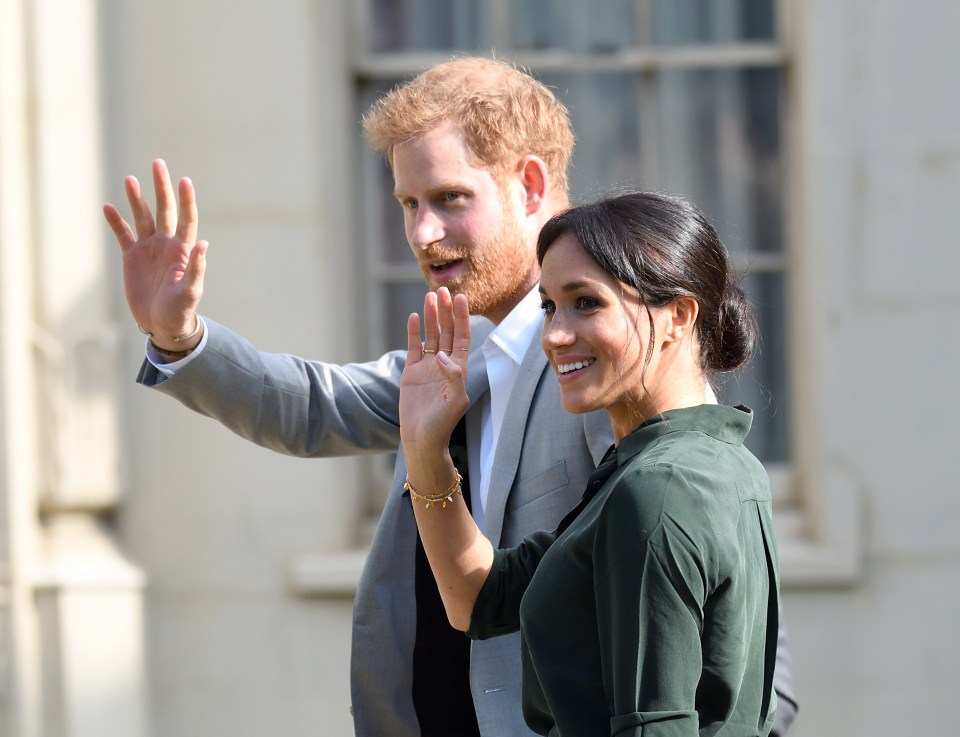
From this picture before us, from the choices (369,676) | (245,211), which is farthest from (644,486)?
(245,211)

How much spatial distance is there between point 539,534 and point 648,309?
469 millimetres

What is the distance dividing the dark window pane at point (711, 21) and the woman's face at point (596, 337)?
3.22 metres

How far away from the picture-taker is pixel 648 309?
1803 millimetres

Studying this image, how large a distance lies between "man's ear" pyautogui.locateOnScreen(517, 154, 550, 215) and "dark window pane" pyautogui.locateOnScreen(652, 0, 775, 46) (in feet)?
7.98

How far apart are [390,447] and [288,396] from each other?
0.28m

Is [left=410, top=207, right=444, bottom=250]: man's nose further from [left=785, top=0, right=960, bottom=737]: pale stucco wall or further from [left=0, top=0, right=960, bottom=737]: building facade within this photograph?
[left=785, top=0, right=960, bottom=737]: pale stucco wall

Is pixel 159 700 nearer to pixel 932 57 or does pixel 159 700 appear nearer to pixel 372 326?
pixel 372 326

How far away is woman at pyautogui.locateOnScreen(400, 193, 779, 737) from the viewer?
1.59 metres

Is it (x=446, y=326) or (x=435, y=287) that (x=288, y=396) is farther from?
(x=446, y=326)

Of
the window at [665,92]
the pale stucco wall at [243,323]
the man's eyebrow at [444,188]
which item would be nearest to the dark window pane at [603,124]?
the window at [665,92]

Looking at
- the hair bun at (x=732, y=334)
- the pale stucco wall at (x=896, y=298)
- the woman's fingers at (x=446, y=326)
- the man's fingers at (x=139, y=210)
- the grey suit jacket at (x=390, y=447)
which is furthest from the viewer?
the pale stucco wall at (x=896, y=298)

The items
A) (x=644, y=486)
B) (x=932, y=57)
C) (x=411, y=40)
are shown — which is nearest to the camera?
(x=644, y=486)

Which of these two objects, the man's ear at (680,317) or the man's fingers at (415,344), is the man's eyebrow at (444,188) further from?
the man's ear at (680,317)

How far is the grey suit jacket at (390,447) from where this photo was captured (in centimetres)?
233
